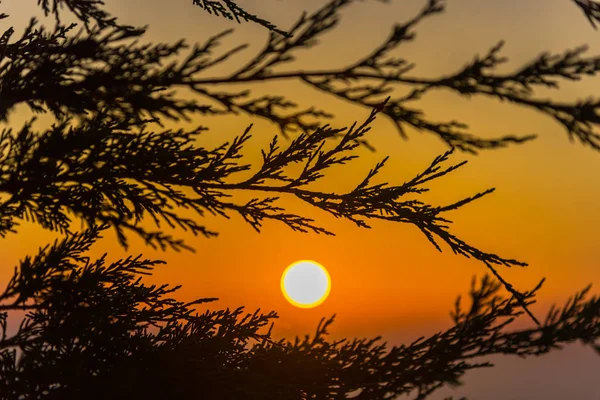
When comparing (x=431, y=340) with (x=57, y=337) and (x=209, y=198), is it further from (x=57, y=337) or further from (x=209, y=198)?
(x=57, y=337)

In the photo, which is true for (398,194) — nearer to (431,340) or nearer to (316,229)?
(316,229)

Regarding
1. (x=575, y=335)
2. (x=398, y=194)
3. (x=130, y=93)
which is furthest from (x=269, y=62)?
(x=575, y=335)

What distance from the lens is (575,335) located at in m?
5.24

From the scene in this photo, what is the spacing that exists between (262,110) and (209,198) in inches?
30.1

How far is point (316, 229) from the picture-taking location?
4645 millimetres

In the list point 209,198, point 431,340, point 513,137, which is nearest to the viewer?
point 513,137

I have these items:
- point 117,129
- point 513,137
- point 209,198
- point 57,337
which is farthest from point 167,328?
point 513,137

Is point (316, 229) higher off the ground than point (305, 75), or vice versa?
point (305, 75)

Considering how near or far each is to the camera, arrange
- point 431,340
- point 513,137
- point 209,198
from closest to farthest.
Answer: point 513,137, point 209,198, point 431,340

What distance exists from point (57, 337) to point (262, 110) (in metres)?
2.30

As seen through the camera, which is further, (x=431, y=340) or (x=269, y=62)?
(x=431, y=340)

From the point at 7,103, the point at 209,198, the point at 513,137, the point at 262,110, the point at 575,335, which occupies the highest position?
the point at 7,103

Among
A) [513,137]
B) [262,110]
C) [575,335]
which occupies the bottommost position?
[575,335]

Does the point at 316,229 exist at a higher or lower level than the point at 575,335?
higher
